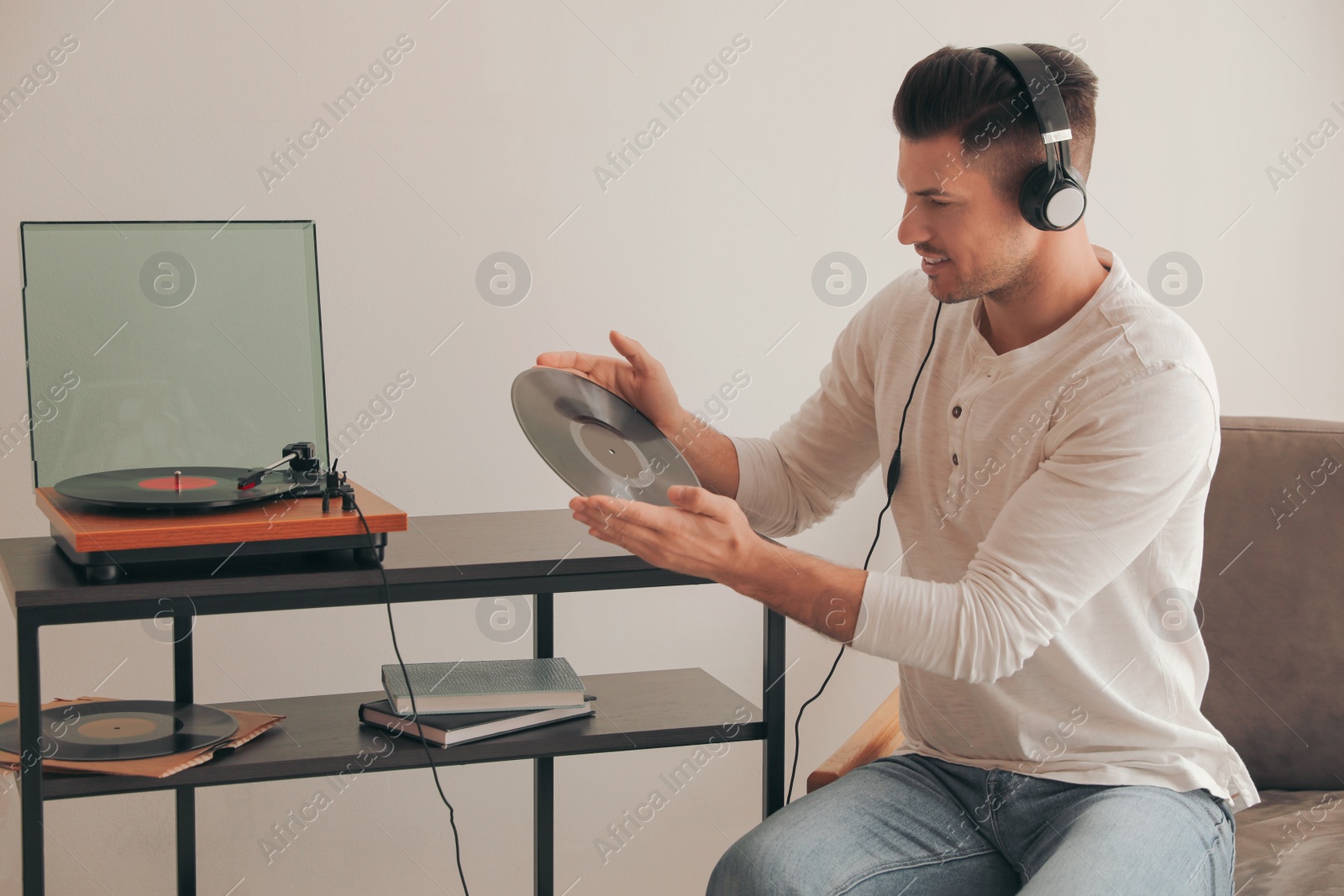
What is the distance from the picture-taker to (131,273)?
134 centimetres

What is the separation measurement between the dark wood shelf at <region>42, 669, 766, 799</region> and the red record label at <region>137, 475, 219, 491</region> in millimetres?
287

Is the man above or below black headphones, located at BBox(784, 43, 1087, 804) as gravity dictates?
below

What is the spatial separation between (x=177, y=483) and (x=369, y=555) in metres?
0.21

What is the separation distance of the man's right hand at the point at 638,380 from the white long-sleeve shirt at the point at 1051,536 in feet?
0.44

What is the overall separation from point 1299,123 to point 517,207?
60.6 inches

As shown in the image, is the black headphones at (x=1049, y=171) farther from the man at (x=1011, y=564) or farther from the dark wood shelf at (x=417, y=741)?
the dark wood shelf at (x=417, y=741)

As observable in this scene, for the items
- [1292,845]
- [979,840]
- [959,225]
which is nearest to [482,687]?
[979,840]

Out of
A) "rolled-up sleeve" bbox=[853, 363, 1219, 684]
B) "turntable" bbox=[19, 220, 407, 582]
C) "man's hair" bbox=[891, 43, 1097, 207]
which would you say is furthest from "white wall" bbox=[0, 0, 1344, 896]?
"rolled-up sleeve" bbox=[853, 363, 1219, 684]

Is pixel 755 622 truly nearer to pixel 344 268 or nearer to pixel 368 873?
pixel 368 873

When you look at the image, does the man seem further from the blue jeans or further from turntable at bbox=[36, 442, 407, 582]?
turntable at bbox=[36, 442, 407, 582]

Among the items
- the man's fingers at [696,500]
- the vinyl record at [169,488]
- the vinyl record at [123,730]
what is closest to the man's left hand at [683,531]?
the man's fingers at [696,500]

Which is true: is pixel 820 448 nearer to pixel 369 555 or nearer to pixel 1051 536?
pixel 1051 536

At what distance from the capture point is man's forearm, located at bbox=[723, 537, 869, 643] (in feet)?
3.70

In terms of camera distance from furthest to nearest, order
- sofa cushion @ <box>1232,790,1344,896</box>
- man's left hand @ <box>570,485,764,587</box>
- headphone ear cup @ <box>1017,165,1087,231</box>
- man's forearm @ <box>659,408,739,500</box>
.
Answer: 1. man's forearm @ <box>659,408,739,500</box>
2. sofa cushion @ <box>1232,790,1344,896</box>
3. headphone ear cup @ <box>1017,165,1087,231</box>
4. man's left hand @ <box>570,485,764,587</box>
